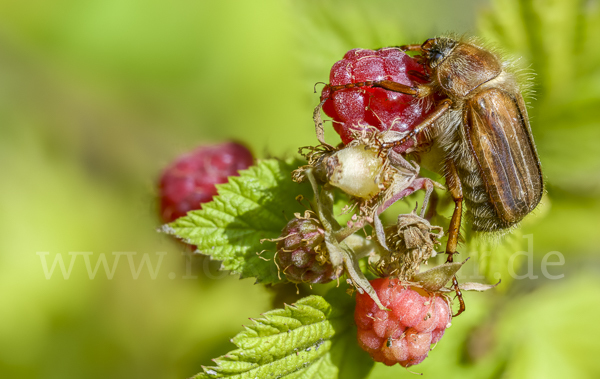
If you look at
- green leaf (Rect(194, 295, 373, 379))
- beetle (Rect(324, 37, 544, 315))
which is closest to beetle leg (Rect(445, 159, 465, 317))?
beetle (Rect(324, 37, 544, 315))

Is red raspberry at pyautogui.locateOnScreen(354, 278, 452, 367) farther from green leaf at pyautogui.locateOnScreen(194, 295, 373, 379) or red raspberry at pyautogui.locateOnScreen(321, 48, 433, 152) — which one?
red raspberry at pyautogui.locateOnScreen(321, 48, 433, 152)

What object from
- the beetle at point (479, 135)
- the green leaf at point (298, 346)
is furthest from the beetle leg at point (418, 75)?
the green leaf at point (298, 346)

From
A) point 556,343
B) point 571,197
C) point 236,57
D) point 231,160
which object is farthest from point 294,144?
point 556,343

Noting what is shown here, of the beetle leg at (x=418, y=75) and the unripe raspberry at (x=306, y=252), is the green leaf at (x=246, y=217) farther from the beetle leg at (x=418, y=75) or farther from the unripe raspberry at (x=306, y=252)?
the beetle leg at (x=418, y=75)

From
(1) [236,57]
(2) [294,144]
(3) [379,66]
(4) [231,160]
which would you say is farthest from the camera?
(1) [236,57]

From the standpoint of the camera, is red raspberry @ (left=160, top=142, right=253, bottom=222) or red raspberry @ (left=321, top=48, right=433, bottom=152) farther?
red raspberry @ (left=160, top=142, right=253, bottom=222)

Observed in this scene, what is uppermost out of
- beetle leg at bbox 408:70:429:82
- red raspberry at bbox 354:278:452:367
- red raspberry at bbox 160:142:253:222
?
red raspberry at bbox 160:142:253:222

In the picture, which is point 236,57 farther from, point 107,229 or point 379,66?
point 379,66
